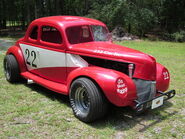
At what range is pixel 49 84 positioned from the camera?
14.7 feet

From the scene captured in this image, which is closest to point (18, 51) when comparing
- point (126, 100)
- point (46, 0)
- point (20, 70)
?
point (20, 70)

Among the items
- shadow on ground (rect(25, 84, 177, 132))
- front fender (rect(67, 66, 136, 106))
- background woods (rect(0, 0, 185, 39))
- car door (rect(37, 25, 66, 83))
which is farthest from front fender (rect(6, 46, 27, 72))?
background woods (rect(0, 0, 185, 39))

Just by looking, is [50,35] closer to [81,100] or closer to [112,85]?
[81,100]

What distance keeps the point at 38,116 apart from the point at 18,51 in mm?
2334

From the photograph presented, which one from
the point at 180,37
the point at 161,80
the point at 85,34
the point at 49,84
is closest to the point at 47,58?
the point at 49,84

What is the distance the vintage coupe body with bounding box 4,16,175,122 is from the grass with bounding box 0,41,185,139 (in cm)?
27

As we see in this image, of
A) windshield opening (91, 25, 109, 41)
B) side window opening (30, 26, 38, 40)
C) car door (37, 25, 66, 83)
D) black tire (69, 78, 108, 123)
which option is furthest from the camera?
side window opening (30, 26, 38, 40)

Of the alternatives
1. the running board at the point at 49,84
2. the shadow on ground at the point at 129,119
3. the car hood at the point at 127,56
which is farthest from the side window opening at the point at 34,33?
the shadow on ground at the point at 129,119

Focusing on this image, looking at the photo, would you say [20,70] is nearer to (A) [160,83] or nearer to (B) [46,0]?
(A) [160,83]

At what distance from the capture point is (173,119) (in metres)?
3.82

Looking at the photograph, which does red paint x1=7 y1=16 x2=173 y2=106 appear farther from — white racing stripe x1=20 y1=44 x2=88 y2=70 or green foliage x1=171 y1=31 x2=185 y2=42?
Result: green foliage x1=171 y1=31 x2=185 y2=42

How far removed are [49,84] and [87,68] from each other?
1.14 metres

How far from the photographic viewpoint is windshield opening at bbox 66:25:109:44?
4375 mm

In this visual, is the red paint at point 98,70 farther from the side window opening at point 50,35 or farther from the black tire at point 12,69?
the black tire at point 12,69
